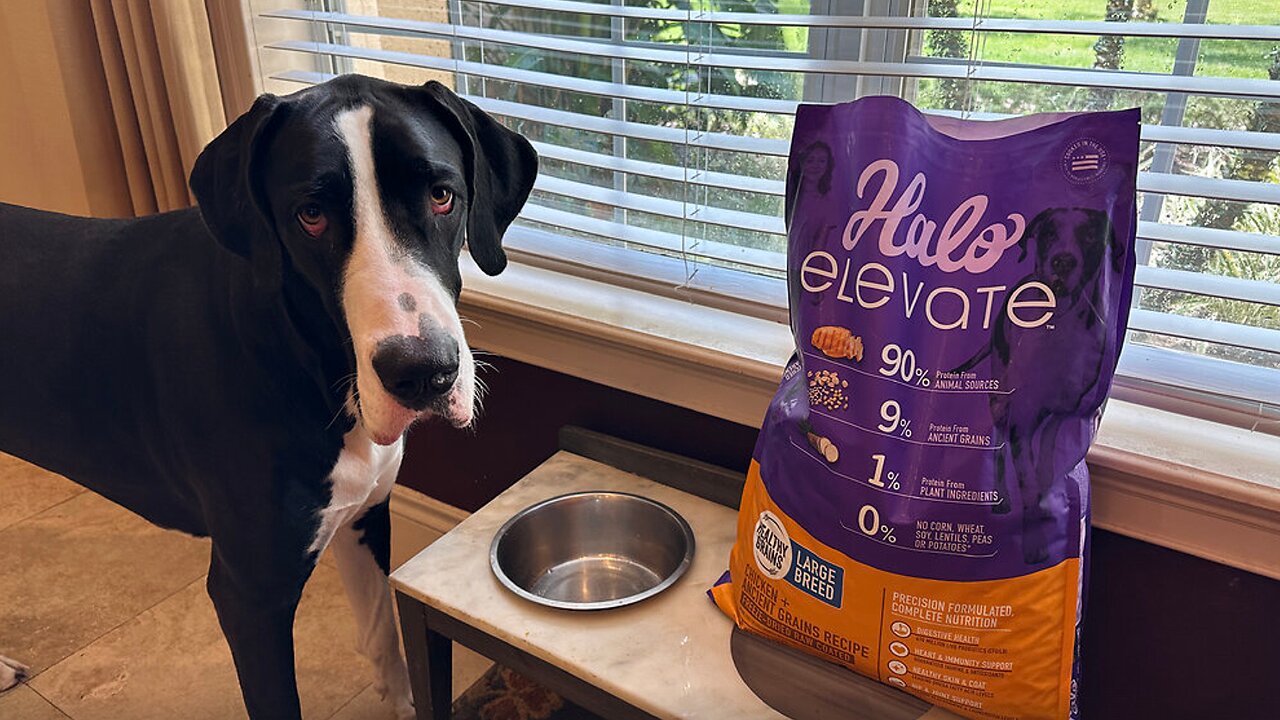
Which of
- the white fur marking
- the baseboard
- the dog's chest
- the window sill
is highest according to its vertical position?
the white fur marking

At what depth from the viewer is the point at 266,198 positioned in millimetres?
1013

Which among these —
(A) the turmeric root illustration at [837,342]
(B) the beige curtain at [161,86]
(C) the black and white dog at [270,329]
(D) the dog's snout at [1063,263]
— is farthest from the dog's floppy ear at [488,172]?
(B) the beige curtain at [161,86]

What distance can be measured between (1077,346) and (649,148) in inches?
30.8

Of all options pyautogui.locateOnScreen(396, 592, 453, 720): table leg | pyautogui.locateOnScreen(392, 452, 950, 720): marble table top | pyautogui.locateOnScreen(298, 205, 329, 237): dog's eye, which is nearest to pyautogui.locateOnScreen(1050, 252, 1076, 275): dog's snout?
pyautogui.locateOnScreen(392, 452, 950, 720): marble table top

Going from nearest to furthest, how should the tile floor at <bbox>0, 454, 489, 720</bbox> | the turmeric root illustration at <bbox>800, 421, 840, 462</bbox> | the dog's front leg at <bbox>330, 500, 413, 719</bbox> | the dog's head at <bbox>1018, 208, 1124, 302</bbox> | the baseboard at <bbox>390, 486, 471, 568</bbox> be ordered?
the dog's head at <bbox>1018, 208, 1124, 302</bbox>
the turmeric root illustration at <bbox>800, 421, 840, 462</bbox>
the dog's front leg at <bbox>330, 500, 413, 719</bbox>
the tile floor at <bbox>0, 454, 489, 720</bbox>
the baseboard at <bbox>390, 486, 471, 568</bbox>

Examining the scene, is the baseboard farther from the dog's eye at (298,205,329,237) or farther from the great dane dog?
the great dane dog

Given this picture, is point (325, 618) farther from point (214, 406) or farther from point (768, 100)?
point (768, 100)

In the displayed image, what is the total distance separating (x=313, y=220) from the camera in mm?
964

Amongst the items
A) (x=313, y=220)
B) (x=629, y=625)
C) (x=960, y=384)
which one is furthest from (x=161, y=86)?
(x=960, y=384)

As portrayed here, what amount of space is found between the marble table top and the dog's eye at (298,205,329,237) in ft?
1.52

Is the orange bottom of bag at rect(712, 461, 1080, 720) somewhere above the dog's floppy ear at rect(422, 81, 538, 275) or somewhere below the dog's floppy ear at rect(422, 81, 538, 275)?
below

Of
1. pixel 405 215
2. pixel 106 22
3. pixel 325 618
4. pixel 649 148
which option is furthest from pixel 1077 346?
pixel 106 22

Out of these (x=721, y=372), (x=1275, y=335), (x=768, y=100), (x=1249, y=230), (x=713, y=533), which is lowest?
(x=713, y=533)

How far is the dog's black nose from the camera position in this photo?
3.02 feet
